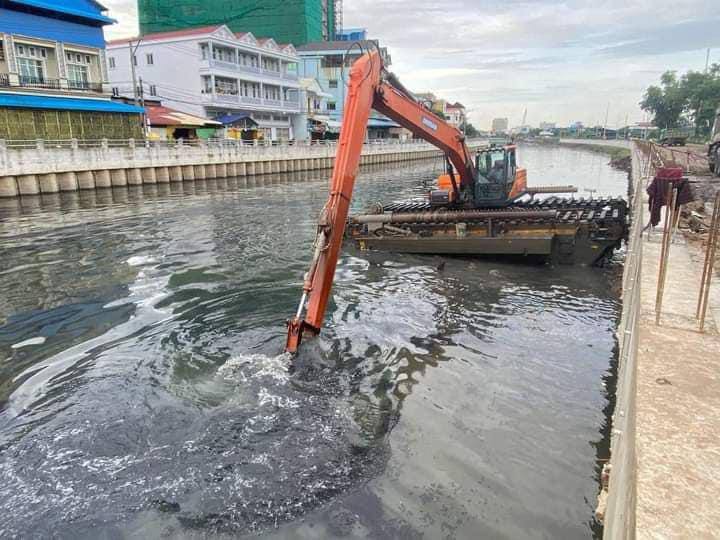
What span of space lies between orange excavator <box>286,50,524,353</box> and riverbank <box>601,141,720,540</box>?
4283mm

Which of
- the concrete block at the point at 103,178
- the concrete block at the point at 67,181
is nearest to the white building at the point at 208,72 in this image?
the concrete block at the point at 103,178

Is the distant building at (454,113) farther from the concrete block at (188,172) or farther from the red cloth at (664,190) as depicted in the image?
the red cloth at (664,190)

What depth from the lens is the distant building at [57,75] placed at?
31.2 m

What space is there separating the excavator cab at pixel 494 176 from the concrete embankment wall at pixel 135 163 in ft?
80.0

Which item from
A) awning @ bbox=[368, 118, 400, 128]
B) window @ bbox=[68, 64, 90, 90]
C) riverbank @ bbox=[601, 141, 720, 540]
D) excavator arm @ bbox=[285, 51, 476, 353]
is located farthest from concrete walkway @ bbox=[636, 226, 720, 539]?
awning @ bbox=[368, 118, 400, 128]

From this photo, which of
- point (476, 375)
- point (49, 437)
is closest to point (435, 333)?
point (476, 375)

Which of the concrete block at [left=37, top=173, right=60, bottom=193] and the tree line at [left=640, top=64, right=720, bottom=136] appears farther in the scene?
the tree line at [left=640, top=64, right=720, bottom=136]

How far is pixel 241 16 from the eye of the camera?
8125 cm

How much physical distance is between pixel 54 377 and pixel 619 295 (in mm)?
11169

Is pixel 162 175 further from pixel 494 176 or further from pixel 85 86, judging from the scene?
pixel 494 176

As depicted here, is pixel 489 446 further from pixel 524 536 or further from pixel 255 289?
pixel 255 289

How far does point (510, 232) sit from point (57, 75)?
38527 mm

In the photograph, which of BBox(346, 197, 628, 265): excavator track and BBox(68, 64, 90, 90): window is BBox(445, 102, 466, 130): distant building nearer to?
BBox(68, 64, 90, 90): window

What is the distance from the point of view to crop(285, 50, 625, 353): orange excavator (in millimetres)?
7918
